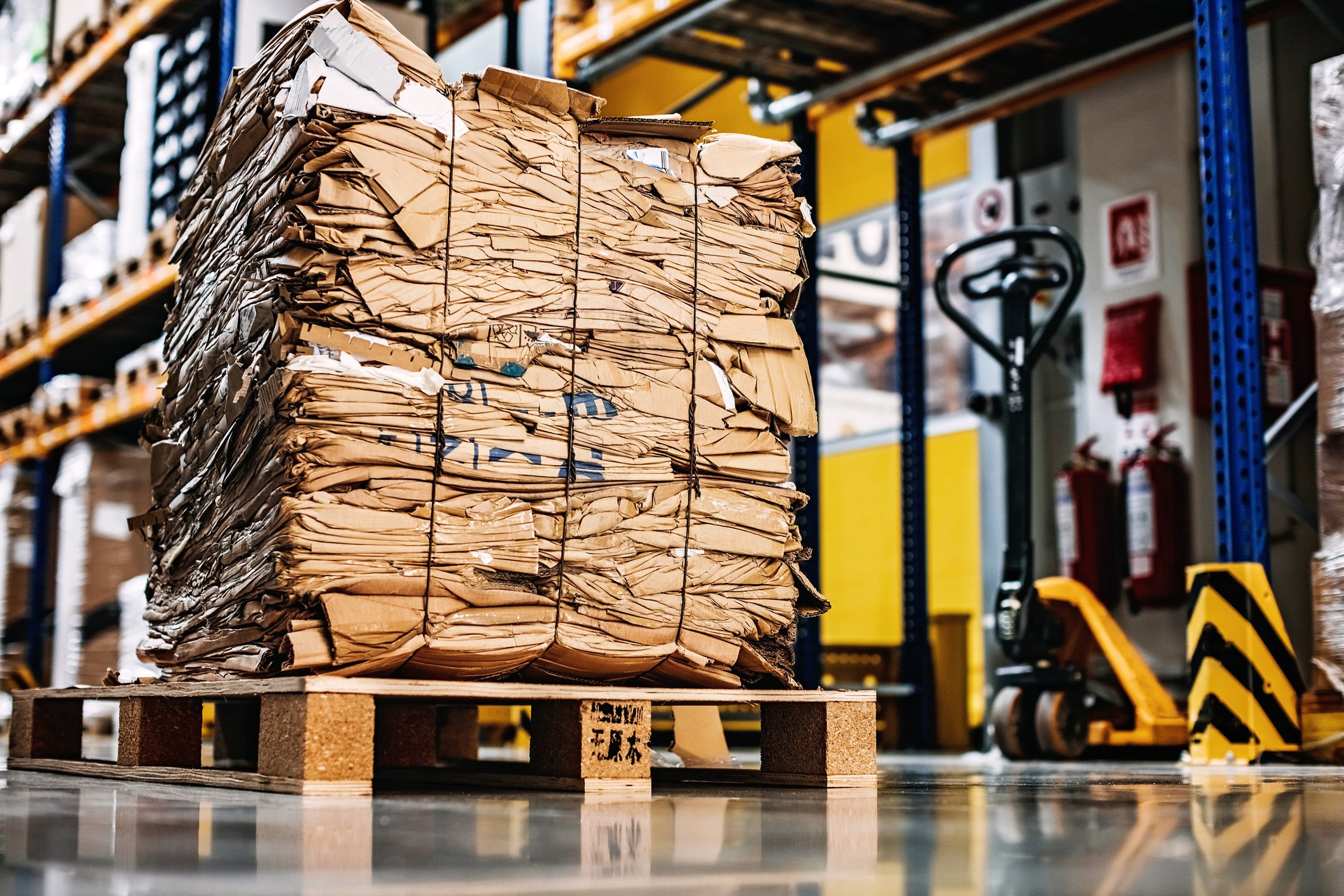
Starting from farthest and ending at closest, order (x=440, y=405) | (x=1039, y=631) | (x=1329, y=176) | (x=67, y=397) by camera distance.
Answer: (x=67, y=397) < (x=1039, y=631) < (x=1329, y=176) < (x=440, y=405)

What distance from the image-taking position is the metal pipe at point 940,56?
590 centimetres

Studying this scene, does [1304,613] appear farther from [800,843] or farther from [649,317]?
[800,843]

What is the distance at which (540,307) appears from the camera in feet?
9.83

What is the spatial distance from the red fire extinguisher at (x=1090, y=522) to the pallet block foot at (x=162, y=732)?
161 inches

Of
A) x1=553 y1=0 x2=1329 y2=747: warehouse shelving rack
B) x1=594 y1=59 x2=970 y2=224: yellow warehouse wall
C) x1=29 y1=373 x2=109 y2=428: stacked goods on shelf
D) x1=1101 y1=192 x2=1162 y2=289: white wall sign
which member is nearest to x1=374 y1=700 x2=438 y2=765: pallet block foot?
x1=553 y1=0 x2=1329 y2=747: warehouse shelving rack

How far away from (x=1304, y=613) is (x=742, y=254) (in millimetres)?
3547

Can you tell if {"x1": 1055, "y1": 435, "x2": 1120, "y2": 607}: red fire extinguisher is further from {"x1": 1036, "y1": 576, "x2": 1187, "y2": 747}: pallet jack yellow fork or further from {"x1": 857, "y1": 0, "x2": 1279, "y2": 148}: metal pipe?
{"x1": 857, "y1": 0, "x2": 1279, "y2": 148}: metal pipe

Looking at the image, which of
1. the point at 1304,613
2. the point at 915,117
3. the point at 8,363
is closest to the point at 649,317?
the point at 1304,613

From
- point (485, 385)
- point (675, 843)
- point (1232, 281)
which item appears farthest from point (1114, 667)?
point (675, 843)

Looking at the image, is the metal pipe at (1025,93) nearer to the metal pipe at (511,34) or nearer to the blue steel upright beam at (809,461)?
the blue steel upright beam at (809,461)

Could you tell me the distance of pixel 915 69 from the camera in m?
6.48

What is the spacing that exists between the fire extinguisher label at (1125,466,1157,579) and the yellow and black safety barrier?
142cm

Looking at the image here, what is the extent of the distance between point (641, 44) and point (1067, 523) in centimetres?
266

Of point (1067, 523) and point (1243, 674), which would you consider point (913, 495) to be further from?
point (1243, 674)
